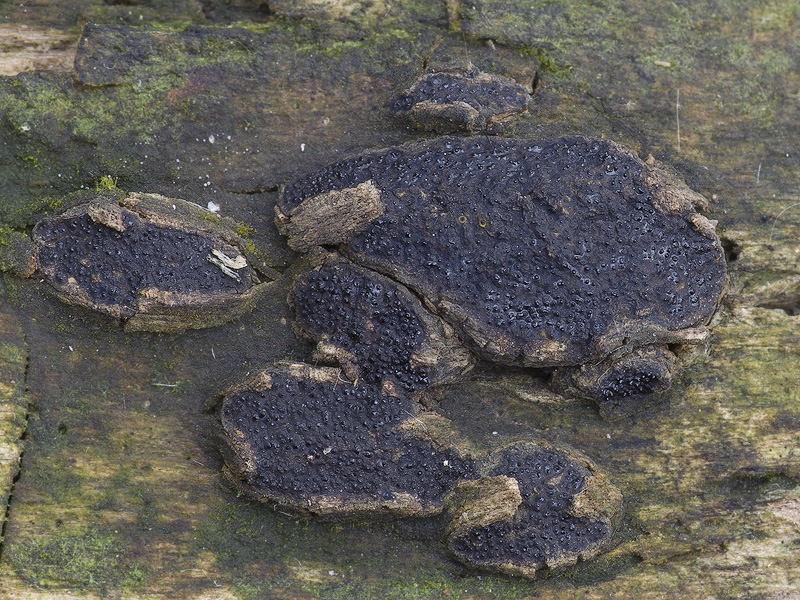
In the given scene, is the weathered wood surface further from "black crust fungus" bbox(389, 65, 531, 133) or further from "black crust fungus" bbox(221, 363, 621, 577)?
"black crust fungus" bbox(221, 363, 621, 577)

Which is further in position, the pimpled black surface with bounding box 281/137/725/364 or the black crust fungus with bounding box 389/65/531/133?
the black crust fungus with bounding box 389/65/531/133

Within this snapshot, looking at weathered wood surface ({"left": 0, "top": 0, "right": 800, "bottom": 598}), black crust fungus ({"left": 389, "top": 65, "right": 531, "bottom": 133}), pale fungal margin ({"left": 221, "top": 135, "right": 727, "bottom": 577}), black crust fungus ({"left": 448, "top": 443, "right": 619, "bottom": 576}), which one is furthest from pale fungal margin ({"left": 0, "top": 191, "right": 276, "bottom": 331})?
black crust fungus ({"left": 448, "top": 443, "right": 619, "bottom": 576})

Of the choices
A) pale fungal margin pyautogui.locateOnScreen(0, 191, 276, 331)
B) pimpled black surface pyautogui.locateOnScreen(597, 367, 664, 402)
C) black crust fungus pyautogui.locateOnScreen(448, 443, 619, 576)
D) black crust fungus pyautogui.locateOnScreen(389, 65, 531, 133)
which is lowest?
black crust fungus pyautogui.locateOnScreen(448, 443, 619, 576)

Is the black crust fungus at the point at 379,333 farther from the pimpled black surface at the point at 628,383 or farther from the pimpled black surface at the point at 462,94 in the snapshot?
the pimpled black surface at the point at 462,94

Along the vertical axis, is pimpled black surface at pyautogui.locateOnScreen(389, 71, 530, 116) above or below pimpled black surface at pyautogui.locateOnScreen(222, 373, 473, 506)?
above

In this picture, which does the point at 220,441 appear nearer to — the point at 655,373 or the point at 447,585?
the point at 447,585

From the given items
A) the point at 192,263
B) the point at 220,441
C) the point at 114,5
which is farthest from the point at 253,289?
the point at 114,5

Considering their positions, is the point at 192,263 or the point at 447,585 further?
the point at 447,585
